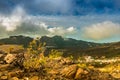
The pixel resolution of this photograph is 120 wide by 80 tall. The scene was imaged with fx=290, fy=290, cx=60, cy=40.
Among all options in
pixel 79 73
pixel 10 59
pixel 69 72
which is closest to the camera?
pixel 79 73

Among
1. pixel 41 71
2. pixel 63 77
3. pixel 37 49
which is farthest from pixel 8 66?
pixel 37 49

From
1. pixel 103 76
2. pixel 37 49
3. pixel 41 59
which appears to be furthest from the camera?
pixel 37 49

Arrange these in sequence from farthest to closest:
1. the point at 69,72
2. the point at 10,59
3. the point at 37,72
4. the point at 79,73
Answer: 1. the point at 10,59
2. the point at 69,72
3. the point at 79,73
4. the point at 37,72

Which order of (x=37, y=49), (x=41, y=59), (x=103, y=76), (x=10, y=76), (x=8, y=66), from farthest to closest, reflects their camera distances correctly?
(x=37, y=49) < (x=41, y=59) < (x=103, y=76) < (x=8, y=66) < (x=10, y=76)

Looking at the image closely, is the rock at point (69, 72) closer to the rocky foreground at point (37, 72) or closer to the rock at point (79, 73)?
the rocky foreground at point (37, 72)

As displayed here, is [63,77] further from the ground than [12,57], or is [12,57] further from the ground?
[12,57]

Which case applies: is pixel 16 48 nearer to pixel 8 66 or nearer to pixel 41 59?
pixel 41 59

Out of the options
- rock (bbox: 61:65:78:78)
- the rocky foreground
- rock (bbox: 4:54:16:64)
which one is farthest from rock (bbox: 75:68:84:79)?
rock (bbox: 4:54:16:64)

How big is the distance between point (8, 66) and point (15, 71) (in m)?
3.74

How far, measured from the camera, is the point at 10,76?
2980 inches

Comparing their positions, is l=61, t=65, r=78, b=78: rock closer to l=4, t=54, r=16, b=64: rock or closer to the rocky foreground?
the rocky foreground

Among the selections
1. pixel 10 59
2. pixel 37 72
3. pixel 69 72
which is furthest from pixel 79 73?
pixel 10 59

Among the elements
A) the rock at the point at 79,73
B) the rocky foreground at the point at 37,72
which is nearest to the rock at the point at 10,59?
the rocky foreground at the point at 37,72

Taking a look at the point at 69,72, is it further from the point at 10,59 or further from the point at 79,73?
the point at 10,59
